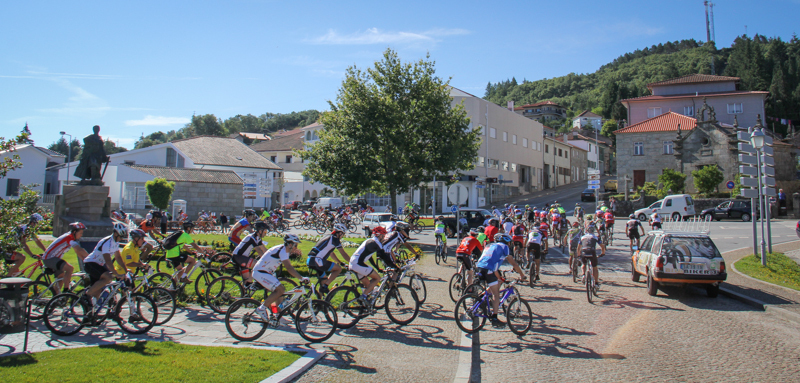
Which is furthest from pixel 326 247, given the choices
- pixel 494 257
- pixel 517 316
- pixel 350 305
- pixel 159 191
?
pixel 159 191

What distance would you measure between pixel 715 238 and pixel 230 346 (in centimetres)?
2512

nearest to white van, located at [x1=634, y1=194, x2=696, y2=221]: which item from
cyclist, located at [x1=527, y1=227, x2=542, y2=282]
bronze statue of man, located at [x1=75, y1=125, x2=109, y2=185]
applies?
cyclist, located at [x1=527, y1=227, x2=542, y2=282]

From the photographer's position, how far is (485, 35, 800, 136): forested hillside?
287 feet

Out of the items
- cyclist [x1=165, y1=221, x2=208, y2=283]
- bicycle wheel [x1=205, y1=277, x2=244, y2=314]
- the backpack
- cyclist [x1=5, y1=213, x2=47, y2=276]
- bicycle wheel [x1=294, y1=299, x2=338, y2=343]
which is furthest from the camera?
cyclist [x1=5, y1=213, x2=47, y2=276]

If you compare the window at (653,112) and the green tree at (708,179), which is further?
the window at (653,112)

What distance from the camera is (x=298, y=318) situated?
7.75m

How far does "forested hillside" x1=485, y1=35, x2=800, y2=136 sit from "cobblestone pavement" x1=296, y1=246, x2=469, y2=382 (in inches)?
3887

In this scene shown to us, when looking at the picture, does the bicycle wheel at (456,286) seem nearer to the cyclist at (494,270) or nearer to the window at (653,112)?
the cyclist at (494,270)

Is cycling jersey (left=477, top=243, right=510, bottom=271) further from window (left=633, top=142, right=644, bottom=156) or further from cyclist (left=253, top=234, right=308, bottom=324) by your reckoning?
window (left=633, top=142, right=644, bottom=156)

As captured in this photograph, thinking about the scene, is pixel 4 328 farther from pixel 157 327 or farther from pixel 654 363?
pixel 654 363

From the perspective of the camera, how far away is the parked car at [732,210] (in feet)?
116

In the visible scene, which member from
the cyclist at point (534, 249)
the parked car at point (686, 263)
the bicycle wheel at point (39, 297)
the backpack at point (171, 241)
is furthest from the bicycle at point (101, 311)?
the parked car at point (686, 263)

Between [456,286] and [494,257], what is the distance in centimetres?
294

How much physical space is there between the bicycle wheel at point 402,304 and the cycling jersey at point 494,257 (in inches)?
55.8
